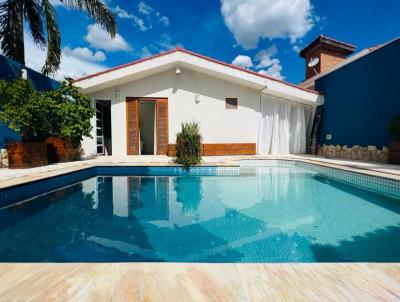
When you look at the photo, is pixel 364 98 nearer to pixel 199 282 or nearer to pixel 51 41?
pixel 199 282

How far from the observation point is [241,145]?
10.0 meters

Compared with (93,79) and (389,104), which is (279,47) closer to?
(389,104)

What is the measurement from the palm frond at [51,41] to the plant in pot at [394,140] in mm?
11459

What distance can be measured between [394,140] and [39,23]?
42.1 ft

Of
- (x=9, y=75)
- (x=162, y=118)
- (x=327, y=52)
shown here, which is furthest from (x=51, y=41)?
(x=327, y=52)

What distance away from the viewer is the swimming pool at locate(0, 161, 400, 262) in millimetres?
2383

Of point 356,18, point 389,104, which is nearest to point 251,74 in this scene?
point 389,104

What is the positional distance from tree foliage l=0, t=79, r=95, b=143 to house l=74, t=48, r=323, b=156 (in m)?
1.88

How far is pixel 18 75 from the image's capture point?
6.46m

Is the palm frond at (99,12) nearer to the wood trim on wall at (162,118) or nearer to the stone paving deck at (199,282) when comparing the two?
the wood trim on wall at (162,118)

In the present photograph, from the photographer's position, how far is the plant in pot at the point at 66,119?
6.91 metres

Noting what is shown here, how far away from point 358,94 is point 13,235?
10.7 metres

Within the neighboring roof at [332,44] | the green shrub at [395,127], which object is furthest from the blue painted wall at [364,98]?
the neighboring roof at [332,44]

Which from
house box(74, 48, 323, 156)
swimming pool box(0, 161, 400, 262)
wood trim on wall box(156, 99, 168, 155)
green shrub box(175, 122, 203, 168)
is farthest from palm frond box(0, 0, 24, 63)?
green shrub box(175, 122, 203, 168)
